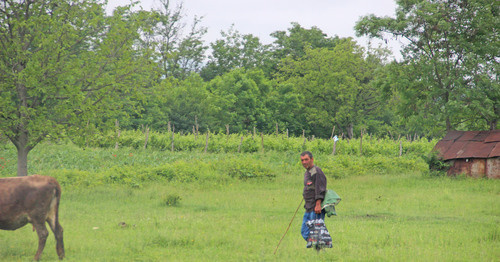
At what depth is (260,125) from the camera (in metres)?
57.0

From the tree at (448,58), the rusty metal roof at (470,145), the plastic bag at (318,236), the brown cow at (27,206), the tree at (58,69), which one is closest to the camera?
the brown cow at (27,206)

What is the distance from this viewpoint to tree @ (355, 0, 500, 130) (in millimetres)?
28250

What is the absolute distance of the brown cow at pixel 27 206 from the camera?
9852mm

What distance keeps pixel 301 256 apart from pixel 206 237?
2.80 metres

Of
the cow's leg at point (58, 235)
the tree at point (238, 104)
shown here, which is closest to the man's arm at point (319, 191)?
the cow's leg at point (58, 235)

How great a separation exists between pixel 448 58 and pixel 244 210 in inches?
711

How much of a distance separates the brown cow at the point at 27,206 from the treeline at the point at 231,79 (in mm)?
6463

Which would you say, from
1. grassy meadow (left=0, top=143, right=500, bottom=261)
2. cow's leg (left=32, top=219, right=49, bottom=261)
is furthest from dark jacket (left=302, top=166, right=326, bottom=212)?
cow's leg (left=32, top=219, right=49, bottom=261)

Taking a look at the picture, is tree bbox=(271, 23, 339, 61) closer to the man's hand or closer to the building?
the building

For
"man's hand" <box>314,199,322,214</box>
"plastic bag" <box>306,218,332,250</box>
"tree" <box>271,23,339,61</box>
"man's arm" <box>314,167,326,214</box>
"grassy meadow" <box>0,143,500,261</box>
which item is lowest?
"grassy meadow" <box>0,143,500,261</box>

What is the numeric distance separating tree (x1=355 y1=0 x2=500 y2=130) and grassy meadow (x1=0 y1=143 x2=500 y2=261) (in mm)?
4132

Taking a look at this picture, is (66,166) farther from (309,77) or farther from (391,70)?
(309,77)

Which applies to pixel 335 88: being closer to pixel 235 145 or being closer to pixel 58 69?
pixel 235 145

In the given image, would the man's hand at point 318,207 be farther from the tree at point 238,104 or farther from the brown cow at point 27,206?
the tree at point 238,104
